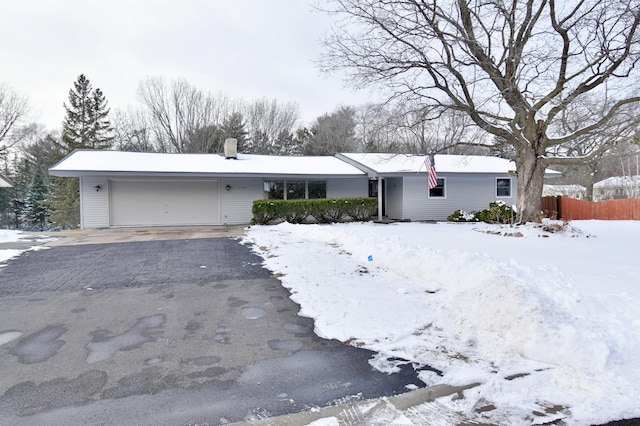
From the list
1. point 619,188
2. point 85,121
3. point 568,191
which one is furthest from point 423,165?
point 619,188

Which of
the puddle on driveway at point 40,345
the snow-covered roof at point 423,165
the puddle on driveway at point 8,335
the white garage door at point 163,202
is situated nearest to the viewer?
the puddle on driveway at point 40,345

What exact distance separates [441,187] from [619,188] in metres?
33.0

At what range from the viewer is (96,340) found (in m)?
3.62

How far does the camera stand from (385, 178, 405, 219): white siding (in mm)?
17750

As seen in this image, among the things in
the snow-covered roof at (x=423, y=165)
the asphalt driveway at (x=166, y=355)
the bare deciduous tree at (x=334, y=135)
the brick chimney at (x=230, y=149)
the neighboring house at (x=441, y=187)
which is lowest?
the asphalt driveway at (x=166, y=355)

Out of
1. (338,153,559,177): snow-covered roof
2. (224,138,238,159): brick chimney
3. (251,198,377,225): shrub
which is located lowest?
(251,198,377,225): shrub

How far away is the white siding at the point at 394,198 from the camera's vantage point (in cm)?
1775

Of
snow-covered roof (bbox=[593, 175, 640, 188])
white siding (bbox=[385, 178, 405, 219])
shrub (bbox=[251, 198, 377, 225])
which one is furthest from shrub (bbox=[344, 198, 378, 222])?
snow-covered roof (bbox=[593, 175, 640, 188])

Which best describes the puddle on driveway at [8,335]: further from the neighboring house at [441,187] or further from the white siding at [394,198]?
the white siding at [394,198]

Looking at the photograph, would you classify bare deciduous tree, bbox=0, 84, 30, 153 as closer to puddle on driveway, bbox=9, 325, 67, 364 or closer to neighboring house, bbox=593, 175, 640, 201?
puddle on driveway, bbox=9, 325, 67, 364

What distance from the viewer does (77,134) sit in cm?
2938

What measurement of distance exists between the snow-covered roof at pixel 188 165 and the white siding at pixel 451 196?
2.87 meters

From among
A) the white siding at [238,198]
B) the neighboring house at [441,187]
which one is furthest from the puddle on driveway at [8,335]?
the neighboring house at [441,187]

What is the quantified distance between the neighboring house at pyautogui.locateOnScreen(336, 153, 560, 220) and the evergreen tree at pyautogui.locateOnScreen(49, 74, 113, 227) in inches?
922
